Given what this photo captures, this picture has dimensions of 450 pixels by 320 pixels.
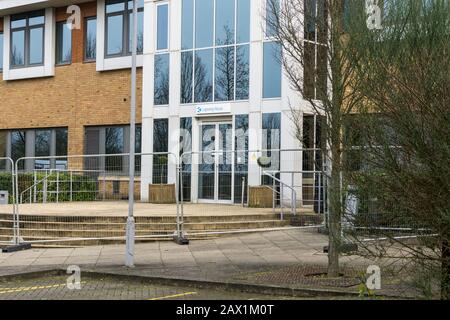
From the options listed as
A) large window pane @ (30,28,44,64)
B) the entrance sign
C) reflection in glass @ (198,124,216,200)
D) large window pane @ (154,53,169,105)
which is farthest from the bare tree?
large window pane @ (30,28,44,64)

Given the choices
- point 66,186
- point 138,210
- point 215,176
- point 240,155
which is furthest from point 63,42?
point 215,176

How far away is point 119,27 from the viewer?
2461cm

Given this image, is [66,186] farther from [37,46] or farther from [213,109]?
[37,46]

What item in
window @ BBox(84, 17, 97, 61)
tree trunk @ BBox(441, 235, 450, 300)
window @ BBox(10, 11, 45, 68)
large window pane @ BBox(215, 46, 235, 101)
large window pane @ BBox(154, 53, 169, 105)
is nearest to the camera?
tree trunk @ BBox(441, 235, 450, 300)

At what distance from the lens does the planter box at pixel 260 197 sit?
1639 cm

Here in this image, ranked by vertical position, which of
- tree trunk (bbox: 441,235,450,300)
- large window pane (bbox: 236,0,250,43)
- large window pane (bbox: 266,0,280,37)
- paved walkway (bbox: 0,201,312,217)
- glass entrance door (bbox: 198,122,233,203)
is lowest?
paved walkway (bbox: 0,201,312,217)

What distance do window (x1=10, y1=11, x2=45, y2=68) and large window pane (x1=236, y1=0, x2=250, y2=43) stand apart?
1021cm

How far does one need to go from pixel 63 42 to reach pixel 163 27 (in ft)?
20.4

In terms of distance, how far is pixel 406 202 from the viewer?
17.1 feet

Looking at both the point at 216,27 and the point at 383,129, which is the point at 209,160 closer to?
the point at 216,27

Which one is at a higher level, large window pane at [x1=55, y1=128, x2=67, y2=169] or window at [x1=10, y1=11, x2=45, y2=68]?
window at [x1=10, y1=11, x2=45, y2=68]

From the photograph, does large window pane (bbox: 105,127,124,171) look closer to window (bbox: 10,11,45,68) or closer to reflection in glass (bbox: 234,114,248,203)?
window (bbox: 10,11,45,68)

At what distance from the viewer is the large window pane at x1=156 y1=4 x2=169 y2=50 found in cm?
2191

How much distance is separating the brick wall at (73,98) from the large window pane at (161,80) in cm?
153
